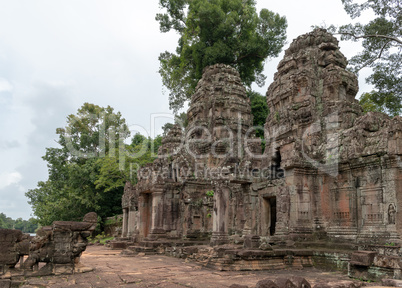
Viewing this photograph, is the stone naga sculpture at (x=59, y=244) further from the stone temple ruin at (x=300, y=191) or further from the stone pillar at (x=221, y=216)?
the stone pillar at (x=221, y=216)

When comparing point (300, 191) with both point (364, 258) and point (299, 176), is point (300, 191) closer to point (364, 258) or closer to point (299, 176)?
point (299, 176)

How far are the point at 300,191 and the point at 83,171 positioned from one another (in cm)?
2034

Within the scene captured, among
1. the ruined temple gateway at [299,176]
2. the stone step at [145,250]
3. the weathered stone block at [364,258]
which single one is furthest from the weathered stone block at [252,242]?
the stone step at [145,250]

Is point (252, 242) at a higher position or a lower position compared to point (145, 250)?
higher

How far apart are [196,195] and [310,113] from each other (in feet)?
22.2

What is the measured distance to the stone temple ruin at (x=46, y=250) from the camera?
24.7ft

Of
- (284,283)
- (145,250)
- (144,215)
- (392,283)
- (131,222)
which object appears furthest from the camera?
(131,222)

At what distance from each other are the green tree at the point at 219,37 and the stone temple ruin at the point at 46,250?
801 inches

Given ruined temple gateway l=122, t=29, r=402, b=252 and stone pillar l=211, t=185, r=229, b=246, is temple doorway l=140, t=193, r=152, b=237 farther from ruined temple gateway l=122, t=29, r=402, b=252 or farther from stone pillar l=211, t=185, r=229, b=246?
stone pillar l=211, t=185, r=229, b=246

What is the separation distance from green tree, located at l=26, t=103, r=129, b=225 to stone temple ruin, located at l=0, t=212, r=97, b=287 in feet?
54.8

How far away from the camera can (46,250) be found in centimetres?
838

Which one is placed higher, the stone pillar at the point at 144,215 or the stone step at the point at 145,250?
the stone pillar at the point at 144,215

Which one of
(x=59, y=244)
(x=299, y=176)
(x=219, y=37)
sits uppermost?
(x=219, y=37)

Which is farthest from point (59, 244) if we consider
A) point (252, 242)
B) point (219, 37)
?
point (219, 37)
